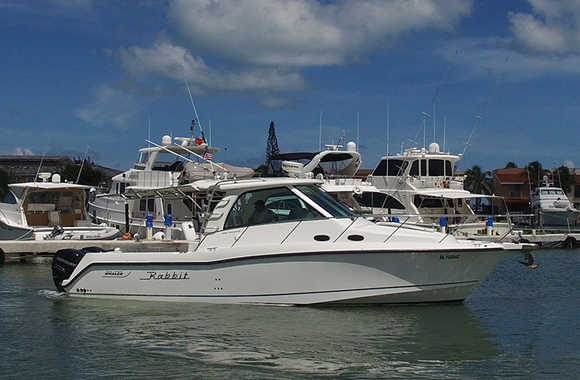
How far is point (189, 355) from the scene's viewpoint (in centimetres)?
1028

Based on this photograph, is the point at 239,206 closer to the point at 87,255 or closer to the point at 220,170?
the point at 87,255

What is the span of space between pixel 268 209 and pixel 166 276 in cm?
227

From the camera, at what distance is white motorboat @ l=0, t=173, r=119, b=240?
1085 inches

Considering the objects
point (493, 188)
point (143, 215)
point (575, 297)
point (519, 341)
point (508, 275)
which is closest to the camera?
point (519, 341)

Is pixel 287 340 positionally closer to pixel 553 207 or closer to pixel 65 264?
pixel 65 264

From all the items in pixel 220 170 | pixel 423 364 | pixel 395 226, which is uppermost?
pixel 220 170

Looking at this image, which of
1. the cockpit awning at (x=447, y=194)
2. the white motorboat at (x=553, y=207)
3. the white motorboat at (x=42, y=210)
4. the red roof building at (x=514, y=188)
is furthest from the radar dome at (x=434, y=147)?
the red roof building at (x=514, y=188)

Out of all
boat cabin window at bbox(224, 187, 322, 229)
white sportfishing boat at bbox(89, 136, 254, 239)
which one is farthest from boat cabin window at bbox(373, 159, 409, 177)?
boat cabin window at bbox(224, 187, 322, 229)

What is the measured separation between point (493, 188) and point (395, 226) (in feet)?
228

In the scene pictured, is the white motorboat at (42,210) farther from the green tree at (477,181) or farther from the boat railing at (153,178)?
the green tree at (477,181)

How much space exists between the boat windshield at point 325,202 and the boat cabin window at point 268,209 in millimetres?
251

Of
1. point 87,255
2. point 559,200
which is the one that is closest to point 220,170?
point 87,255

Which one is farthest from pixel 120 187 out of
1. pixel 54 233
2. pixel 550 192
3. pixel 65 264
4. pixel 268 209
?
pixel 550 192

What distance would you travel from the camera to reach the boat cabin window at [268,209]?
13.4 metres
